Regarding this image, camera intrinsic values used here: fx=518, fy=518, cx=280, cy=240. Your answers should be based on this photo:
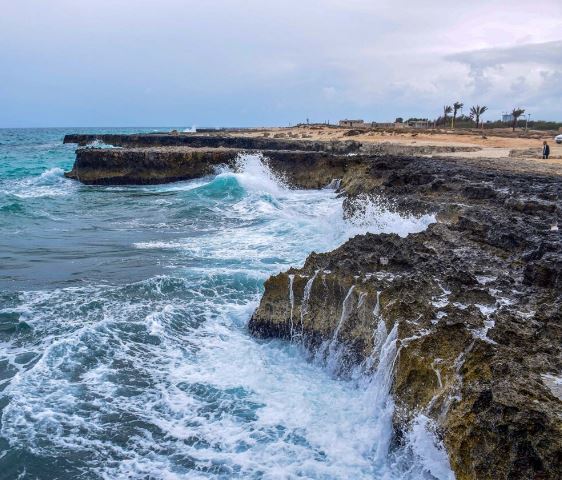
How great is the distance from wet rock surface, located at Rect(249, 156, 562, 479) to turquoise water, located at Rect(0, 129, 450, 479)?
344 millimetres

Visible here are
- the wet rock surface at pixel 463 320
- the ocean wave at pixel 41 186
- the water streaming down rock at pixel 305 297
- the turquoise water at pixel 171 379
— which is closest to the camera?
the wet rock surface at pixel 463 320

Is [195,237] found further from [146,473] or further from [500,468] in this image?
[500,468]

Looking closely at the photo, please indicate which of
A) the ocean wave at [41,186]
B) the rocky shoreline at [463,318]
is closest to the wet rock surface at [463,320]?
the rocky shoreline at [463,318]

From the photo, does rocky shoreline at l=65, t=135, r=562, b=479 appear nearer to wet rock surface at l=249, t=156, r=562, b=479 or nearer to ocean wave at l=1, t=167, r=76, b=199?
wet rock surface at l=249, t=156, r=562, b=479

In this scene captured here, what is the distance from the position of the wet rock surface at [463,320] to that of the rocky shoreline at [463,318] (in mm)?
11

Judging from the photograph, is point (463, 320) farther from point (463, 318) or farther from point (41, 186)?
point (41, 186)

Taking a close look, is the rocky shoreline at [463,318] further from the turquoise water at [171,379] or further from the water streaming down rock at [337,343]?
the turquoise water at [171,379]

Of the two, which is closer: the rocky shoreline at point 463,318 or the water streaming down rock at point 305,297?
the rocky shoreline at point 463,318

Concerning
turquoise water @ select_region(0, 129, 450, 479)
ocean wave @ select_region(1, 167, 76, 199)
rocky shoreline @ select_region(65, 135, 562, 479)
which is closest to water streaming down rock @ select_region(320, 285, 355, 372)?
rocky shoreline @ select_region(65, 135, 562, 479)

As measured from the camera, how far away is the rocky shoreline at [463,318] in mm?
3637

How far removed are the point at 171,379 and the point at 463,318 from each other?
11.2ft

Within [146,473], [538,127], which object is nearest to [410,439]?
[146,473]

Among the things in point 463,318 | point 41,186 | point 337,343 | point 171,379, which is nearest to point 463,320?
point 463,318

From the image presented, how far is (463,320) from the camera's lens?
5.06 meters
